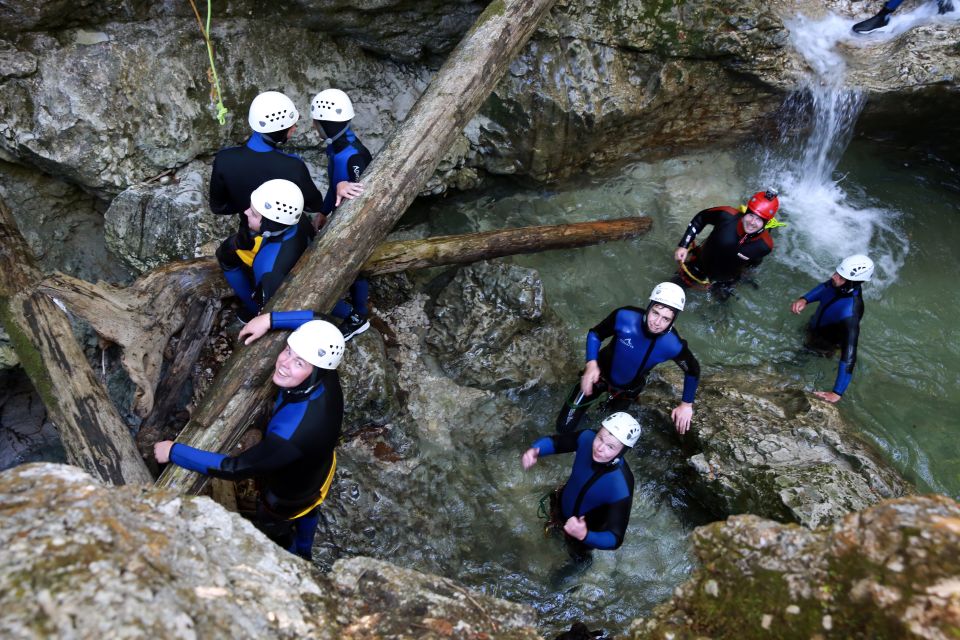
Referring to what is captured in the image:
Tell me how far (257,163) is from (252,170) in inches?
2.7

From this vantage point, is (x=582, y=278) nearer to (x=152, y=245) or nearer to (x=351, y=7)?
(x=351, y=7)

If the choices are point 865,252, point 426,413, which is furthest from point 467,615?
point 865,252

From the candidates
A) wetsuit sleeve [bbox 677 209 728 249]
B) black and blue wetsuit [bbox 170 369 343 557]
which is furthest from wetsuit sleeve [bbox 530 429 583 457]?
wetsuit sleeve [bbox 677 209 728 249]

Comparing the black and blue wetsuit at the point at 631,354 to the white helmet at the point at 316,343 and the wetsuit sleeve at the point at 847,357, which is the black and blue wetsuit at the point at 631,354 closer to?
the wetsuit sleeve at the point at 847,357

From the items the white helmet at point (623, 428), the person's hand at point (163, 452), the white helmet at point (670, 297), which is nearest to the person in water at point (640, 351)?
the white helmet at point (670, 297)

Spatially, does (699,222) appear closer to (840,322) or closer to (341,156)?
(840,322)

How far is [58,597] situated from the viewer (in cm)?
215

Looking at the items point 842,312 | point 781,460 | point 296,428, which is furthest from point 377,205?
point 842,312

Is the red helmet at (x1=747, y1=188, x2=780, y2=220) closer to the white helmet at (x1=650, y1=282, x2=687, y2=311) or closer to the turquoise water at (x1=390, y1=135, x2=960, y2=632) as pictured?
the turquoise water at (x1=390, y1=135, x2=960, y2=632)

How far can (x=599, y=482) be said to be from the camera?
4559 millimetres

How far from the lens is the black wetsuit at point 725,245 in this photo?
6.65 meters

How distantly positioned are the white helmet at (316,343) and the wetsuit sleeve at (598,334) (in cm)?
237

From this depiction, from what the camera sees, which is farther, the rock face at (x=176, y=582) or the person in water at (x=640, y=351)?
the person in water at (x=640, y=351)

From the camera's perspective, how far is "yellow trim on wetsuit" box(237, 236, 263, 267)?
4.89 meters
